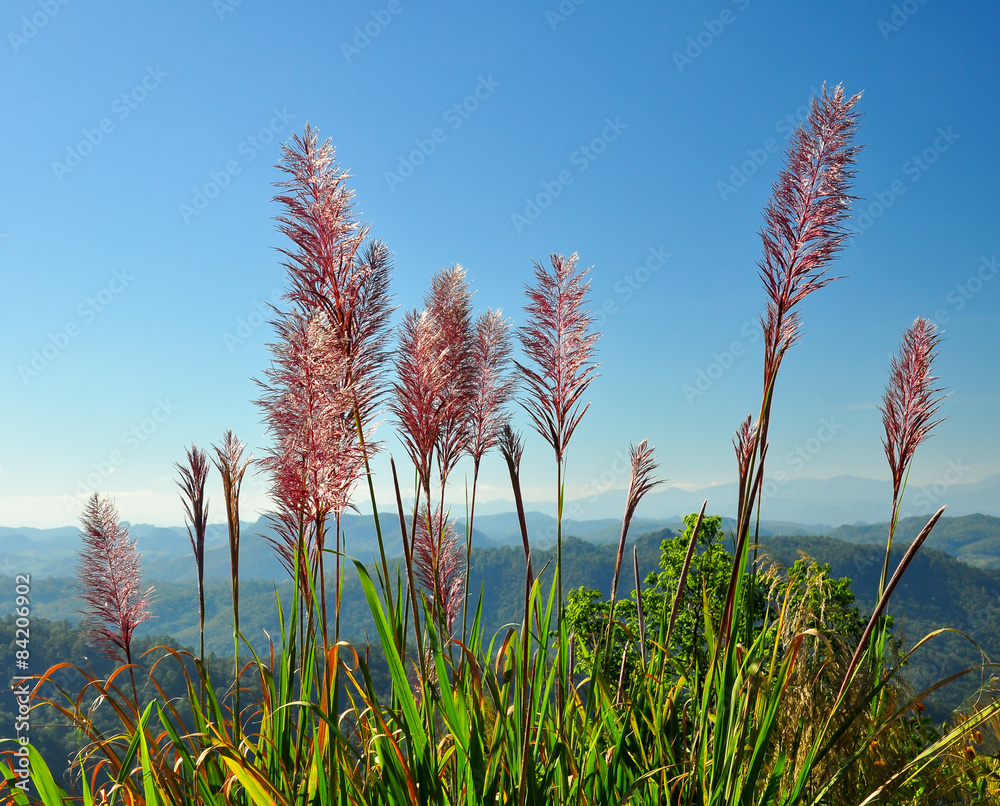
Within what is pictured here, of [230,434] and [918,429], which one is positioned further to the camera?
[918,429]

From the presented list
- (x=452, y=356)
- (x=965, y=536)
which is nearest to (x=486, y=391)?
(x=452, y=356)

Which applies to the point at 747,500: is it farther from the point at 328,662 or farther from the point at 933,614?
the point at 933,614

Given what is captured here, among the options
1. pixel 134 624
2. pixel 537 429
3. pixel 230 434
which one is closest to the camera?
pixel 230 434

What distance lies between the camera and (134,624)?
8.77ft

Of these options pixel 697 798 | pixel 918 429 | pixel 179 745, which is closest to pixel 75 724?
pixel 179 745

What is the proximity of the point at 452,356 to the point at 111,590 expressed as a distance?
6.39 ft

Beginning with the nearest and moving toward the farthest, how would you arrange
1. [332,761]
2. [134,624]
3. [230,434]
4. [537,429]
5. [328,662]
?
[332,761] → [328,662] → [230,434] → [537,429] → [134,624]

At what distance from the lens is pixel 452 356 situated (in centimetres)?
229

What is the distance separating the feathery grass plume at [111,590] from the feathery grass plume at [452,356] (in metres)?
1.59

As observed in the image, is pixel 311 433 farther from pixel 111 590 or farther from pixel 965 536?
pixel 965 536

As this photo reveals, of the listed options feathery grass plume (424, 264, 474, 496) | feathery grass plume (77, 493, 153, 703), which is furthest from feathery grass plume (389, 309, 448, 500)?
feathery grass plume (77, 493, 153, 703)

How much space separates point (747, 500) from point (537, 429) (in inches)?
33.8

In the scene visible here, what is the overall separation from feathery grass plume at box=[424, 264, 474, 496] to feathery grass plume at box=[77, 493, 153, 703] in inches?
62.5

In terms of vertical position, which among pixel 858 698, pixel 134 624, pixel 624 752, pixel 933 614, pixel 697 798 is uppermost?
pixel 134 624
